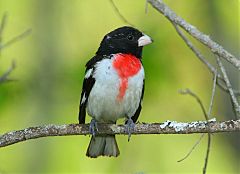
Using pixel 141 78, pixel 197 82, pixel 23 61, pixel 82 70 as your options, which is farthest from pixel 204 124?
pixel 23 61

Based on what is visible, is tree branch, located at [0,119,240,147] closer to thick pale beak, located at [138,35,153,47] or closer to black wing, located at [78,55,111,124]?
black wing, located at [78,55,111,124]

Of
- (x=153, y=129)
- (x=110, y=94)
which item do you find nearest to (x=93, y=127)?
(x=110, y=94)

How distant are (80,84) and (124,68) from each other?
1693 mm

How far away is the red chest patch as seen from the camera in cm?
451

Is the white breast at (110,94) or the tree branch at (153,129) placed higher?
the white breast at (110,94)

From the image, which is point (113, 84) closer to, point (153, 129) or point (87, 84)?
point (87, 84)

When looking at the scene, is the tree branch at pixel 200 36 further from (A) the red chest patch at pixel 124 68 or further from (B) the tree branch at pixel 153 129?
(A) the red chest patch at pixel 124 68

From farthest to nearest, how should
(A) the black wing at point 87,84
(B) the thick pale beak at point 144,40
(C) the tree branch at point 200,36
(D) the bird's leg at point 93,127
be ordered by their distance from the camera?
(B) the thick pale beak at point 144,40 → (A) the black wing at point 87,84 → (D) the bird's leg at point 93,127 → (C) the tree branch at point 200,36

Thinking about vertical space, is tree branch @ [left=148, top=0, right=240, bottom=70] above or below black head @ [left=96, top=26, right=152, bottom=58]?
below

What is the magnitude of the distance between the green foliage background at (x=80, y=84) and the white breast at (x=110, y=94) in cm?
135

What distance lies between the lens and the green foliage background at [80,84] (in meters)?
6.28

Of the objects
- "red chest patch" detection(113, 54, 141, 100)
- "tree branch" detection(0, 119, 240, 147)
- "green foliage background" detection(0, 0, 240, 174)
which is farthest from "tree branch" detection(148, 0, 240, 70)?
"green foliage background" detection(0, 0, 240, 174)

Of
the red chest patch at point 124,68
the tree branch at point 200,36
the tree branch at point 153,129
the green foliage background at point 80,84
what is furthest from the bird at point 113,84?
the green foliage background at point 80,84

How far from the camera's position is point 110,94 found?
4504 millimetres
